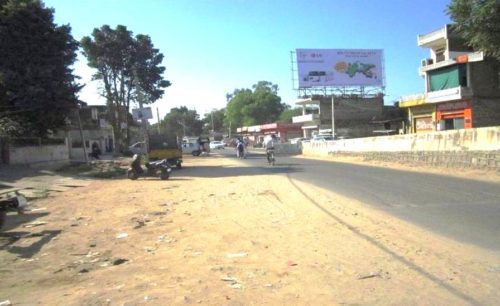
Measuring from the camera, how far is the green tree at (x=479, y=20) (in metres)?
21.5

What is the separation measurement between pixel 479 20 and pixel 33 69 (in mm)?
22131

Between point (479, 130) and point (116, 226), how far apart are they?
15.4 metres

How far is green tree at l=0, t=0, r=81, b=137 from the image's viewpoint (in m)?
28.9

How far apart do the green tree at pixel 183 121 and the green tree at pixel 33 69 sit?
374ft

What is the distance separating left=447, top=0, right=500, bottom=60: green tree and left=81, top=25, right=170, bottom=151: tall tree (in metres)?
38.8

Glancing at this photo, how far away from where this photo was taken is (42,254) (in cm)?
960

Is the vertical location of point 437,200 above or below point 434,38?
below

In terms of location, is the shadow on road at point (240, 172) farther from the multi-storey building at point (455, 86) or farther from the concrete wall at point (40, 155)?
the multi-storey building at point (455, 86)

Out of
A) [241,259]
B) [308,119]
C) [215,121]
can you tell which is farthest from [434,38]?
[215,121]

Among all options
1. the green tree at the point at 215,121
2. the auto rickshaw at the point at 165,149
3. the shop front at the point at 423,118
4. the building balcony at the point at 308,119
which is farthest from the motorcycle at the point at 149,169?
the green tree at the point at 215,121

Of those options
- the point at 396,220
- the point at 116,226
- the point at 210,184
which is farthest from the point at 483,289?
the point at 210,184

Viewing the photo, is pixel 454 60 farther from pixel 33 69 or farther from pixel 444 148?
pixel 33 69

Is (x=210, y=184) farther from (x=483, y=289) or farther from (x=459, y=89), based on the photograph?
(x=459, y=89)

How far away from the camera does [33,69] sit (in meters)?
29.2
